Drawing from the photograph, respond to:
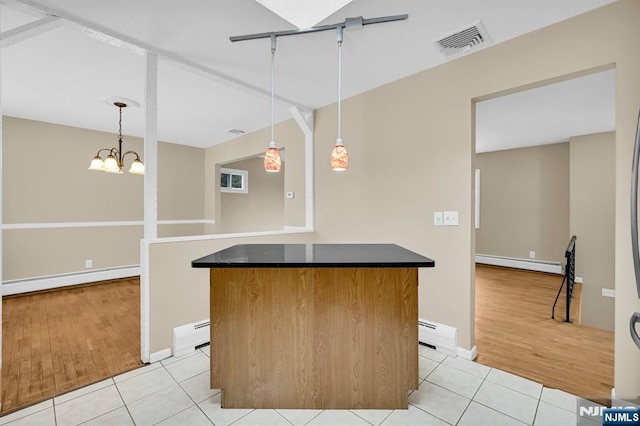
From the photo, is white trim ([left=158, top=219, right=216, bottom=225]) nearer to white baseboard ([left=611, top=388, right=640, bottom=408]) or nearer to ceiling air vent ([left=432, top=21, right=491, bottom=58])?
ceiling air vent ([left=432, top=21, right=491, bottom=58])

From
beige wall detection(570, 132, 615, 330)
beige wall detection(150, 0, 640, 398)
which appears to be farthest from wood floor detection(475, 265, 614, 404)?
beige wall detection(570, 132, 615, 330)

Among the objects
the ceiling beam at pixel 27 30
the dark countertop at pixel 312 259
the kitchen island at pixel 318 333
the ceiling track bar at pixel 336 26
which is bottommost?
the kitchen island at pixel 318 333

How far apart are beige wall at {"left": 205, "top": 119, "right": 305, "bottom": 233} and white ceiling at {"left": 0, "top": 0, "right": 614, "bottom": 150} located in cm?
50

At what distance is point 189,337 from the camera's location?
8.41 feet

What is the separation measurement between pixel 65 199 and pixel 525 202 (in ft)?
28.3

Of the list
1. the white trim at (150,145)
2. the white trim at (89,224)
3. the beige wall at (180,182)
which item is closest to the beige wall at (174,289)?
the white trim at (150,145)

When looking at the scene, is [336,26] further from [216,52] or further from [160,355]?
[160,355]

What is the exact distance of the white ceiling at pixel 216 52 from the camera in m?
1.93

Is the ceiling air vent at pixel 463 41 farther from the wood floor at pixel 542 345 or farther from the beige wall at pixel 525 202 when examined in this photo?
the beige wall at pixel 525 202

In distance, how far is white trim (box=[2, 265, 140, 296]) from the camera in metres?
4.05

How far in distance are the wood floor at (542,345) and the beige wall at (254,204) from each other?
492cm

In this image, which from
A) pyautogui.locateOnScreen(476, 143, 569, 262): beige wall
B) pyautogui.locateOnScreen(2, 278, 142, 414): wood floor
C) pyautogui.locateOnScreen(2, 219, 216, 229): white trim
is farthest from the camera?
pyautogui.locateOnScreen(476, 143, 569, 262): beige wall

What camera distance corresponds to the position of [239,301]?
1.75 m

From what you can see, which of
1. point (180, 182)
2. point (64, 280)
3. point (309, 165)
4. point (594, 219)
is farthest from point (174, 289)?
point (594, 219)
